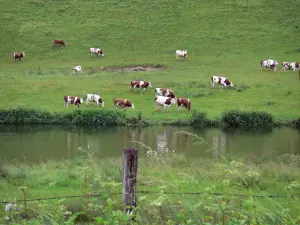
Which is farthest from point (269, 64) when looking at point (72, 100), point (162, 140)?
point (162, 140)

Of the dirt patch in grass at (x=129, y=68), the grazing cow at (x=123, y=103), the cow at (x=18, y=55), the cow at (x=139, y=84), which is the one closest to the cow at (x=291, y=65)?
the dirt patch in grass at (x=129, y=68)

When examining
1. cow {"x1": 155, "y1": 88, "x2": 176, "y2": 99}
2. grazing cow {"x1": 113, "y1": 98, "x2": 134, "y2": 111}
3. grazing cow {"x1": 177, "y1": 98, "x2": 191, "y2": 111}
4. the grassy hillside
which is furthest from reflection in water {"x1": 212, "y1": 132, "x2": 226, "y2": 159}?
cow {"x1": 155, "y1": 88, "x2": 176, "y2": 99}

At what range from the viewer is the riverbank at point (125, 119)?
106ft

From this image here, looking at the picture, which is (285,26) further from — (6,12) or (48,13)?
(6,12)

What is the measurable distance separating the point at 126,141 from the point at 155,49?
25528 millimetres

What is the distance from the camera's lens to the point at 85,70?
4691 cm

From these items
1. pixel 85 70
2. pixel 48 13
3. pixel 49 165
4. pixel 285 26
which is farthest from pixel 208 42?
pixel 49 165

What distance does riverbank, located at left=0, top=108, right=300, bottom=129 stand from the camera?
32438mm

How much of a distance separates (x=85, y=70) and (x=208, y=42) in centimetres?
1251

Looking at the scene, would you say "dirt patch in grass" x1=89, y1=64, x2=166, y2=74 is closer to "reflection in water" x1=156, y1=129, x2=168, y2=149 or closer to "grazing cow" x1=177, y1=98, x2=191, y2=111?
"grazing cow" x1=177, y1=98, x2=191, y2=111

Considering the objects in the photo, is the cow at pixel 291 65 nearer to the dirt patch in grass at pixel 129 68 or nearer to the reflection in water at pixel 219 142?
the dirt patch in grass at pixel 129 68

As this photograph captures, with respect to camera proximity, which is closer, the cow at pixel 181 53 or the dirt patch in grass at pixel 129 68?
the dirt patch in grass at pixel 129 68

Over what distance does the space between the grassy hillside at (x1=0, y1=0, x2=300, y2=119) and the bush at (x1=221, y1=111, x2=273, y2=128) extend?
1.20 m

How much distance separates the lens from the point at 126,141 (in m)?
28.1
